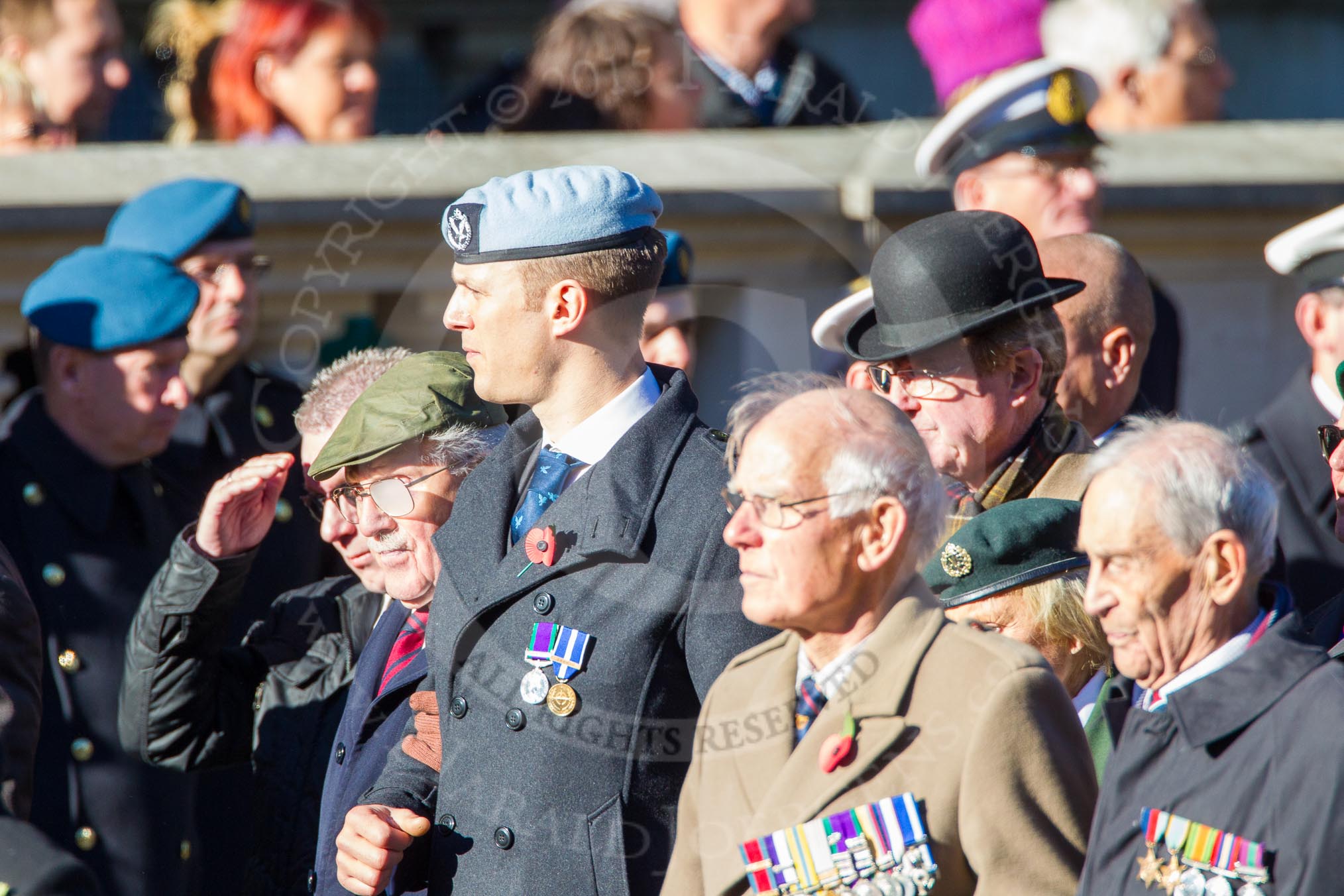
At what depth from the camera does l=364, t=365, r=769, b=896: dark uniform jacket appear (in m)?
2.88

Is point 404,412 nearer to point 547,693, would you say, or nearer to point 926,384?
point 547,693

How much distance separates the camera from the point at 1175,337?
472 centimetres

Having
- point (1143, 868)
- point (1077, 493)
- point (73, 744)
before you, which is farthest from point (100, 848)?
point (1143, 868)

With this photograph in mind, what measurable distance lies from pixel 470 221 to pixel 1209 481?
1.38 meters

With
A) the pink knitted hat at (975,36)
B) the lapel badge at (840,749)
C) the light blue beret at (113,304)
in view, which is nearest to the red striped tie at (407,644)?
the lapel badge at (840,749)

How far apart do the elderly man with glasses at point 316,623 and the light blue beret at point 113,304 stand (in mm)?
829

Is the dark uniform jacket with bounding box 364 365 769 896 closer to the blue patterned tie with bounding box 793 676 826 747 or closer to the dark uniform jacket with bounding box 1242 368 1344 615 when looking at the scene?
the blue patterned tie with bounding box 793 676 826 747

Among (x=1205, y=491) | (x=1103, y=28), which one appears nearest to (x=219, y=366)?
(x=1103, y=28)

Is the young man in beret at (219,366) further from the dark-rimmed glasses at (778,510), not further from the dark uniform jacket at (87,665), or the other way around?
the dark-rimmed glasses at (778,510)

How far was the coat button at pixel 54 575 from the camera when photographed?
4.33 m

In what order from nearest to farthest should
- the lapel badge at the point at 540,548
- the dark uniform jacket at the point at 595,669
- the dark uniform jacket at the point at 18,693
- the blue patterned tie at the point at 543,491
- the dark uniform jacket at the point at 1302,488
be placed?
the dark uniform jacket at the point at 18,693
the dark uniform jacket at the point at 595,669
the lapel badge at the point at 540,548
the blue patterned tie at the point at 543,491
the dark uniform jacket at the point at 1302,488

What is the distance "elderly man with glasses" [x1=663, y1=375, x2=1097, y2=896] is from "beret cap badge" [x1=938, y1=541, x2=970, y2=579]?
351 mm

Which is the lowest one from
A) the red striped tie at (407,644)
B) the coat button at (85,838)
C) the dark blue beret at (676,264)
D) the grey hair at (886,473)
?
the coat button at (85,838)

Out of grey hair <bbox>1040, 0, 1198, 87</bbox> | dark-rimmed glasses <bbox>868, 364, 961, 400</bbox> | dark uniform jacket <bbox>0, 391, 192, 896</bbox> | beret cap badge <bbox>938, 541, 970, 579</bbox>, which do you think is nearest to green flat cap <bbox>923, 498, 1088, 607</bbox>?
beret cap badge <bbox>938, 541, 970, 579</bbox>
